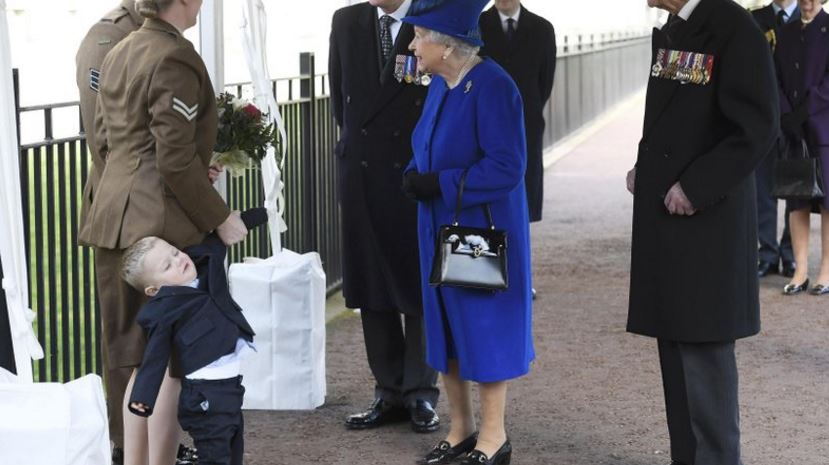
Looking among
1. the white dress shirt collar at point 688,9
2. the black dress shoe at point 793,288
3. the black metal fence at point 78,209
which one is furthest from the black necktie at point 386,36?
the black dress shoe at point 793,288

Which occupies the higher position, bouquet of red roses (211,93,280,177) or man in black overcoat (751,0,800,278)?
bouquet of red roses (211,93,280,177)

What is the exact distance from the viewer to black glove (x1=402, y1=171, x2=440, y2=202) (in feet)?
18.3

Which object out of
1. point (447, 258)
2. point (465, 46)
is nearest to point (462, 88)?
point (465, 46)

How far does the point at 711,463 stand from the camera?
214 inches

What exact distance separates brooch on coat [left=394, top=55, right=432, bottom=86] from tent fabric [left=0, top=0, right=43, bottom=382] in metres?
2.01

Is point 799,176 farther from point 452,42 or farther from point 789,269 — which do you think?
point 452,42

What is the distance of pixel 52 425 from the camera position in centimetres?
398

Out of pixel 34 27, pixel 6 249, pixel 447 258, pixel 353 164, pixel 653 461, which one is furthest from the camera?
pixel 34 27

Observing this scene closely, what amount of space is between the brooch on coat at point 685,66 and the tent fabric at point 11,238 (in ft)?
7.14

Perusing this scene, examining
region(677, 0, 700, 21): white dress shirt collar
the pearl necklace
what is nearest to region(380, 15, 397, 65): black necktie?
the pearl necklace

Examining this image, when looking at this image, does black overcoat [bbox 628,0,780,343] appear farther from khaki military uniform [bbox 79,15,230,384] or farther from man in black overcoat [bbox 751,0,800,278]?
man in black overcoat [bbox 751,0,800,278]

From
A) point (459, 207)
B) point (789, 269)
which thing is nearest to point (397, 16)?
point (459, 207)

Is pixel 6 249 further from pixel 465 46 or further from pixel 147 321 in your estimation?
pixel 465 46

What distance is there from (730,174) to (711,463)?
1.05 m
